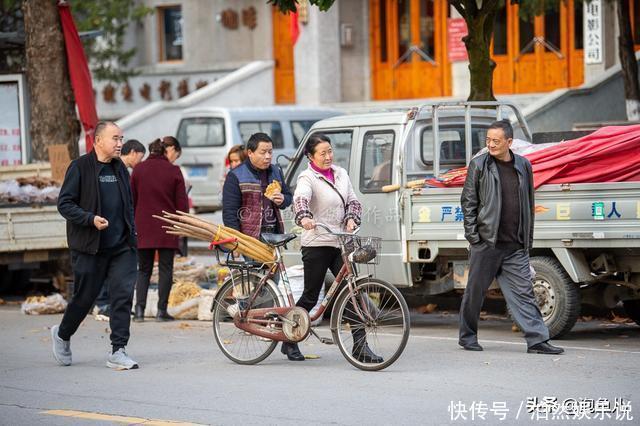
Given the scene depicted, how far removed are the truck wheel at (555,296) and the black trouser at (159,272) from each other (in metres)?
4.15

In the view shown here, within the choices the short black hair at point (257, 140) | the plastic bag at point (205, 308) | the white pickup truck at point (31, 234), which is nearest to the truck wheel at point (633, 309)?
the short black hair at point (257, 140)

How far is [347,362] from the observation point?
10.2 metres

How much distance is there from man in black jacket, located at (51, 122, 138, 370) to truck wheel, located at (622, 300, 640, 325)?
16.0 feet

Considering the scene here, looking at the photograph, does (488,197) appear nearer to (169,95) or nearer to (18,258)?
(18,258)

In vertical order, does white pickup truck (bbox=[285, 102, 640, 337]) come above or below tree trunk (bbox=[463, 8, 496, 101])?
below

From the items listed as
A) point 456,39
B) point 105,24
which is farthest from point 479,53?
point 105,24

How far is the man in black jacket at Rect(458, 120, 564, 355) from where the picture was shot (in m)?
10.2

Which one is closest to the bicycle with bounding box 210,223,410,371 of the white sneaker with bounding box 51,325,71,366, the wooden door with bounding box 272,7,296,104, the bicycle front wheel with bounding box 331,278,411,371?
the bicycle front wheel with bounding box 331,278,411,371

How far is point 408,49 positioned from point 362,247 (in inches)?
812

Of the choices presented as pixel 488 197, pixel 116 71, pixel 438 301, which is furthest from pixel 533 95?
pixel 488 197

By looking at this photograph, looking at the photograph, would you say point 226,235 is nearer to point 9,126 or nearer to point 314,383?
point 314,383

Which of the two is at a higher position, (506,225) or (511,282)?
(506,225)

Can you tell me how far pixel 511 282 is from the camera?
10.3 meters

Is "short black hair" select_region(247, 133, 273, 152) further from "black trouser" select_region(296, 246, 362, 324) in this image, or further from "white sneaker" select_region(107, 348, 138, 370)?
"white sneaker" select_region(107, 348, 138, 370)
